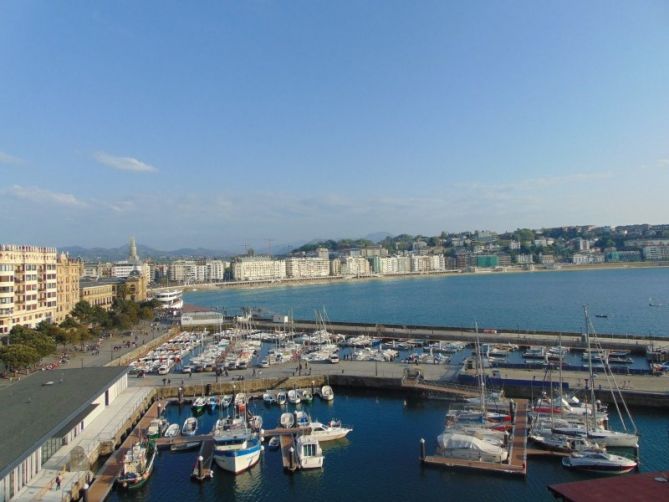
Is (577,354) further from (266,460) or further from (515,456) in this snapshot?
(266,460)

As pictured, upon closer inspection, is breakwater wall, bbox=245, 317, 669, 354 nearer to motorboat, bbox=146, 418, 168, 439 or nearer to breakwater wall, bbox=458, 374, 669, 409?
breakwater wall, bbox=458, 374, 669, 409

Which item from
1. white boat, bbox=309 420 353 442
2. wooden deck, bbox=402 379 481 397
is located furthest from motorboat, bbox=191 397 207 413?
wooden deck, bbox=402 379 481 397

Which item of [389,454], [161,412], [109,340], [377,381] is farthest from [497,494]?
[109,340]

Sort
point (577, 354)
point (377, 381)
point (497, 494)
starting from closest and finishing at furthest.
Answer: point (497, 494) < point (377, 381) < point (577, 354)

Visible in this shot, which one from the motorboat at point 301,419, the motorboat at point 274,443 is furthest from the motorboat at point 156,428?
the motorboat at point 301,419

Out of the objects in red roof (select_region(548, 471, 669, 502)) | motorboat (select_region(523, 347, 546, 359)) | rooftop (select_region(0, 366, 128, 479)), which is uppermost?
rooftop (select_region(0, 366, 128, 479))

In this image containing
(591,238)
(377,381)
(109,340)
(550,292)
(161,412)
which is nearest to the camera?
(161,412)
